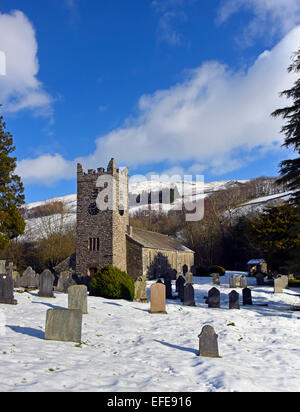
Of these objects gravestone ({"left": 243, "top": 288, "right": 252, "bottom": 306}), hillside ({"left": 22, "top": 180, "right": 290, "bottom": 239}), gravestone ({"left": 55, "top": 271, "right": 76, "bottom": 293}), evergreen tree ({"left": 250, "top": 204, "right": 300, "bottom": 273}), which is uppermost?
hillside ({"left": 22, "top": 180, "right": 290, "bottom": 239})

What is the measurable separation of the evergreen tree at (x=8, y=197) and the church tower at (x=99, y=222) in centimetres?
885

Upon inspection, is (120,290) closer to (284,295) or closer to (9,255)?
(284,295)

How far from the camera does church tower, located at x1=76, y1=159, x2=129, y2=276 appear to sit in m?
33.2

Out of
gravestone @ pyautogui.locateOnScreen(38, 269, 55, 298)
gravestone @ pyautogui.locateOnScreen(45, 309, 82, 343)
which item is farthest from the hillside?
gravestone @ pyautogui.locateOnScreen(45, 309, 82, 343)

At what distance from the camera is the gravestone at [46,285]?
15.2m

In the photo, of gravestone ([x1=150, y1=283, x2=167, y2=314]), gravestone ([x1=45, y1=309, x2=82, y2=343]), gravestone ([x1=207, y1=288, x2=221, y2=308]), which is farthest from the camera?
gravestone ([x1=207, y1=288, x2=221, y2=308])

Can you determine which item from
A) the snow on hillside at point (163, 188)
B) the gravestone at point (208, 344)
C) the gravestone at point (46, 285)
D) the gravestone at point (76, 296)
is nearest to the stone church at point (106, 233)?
the gravestone at point (46, 285)

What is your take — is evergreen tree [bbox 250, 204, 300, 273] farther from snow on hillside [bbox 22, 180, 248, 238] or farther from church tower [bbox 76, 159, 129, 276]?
snow on hillside [bbox 22, 180, 248, 238]

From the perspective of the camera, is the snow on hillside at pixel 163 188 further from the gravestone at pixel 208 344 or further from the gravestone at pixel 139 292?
the gravestone at pixel 208 344

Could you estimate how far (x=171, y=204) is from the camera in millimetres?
99625

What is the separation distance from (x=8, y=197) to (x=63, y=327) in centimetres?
2001

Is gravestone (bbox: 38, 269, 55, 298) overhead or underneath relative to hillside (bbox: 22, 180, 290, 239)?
underneath

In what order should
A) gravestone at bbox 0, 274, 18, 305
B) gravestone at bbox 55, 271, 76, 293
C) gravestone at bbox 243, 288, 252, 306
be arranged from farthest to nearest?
gravestone at bbox 55, 271, 76, 293 < gravestone at bbox 243, 288, 252, 306 < gravestone at bbox 0, 274, 18, 305
